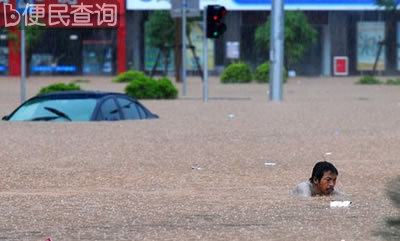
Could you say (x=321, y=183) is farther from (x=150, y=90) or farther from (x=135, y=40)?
(x=135, y=40)

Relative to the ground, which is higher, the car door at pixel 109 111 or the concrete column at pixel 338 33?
the concrete column at pixel 338 33

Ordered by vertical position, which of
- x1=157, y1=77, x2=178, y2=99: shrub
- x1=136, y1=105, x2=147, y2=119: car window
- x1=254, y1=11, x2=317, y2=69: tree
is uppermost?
x1=254, y1=11, x2=317, y2=69: tree

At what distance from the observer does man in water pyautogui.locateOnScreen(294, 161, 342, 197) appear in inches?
471

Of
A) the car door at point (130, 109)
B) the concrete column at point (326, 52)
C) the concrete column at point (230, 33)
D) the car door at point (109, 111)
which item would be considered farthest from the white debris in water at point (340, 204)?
the concrete column at point (326, 52)

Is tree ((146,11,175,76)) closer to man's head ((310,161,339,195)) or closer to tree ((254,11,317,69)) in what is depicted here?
tree ((254,11,317,69))

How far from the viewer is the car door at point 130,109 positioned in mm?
23344

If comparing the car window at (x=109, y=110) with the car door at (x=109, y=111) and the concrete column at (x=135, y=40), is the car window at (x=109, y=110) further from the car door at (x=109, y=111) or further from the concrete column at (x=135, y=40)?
the concrete column at (x=135, y=40)

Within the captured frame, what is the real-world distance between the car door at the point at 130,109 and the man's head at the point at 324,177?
35.9ft

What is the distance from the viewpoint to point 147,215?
1088cm

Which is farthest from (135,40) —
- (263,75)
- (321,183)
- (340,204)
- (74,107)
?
(340,204)

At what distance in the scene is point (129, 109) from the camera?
2389 centimetres

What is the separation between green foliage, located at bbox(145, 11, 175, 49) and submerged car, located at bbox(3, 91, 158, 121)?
4166 centimetres

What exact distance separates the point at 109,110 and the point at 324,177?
11.4 meters

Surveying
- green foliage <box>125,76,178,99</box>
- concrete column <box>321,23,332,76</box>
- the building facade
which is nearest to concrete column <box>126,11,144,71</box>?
the building facade
